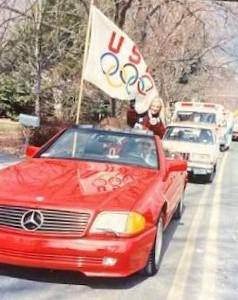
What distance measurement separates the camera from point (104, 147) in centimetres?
764

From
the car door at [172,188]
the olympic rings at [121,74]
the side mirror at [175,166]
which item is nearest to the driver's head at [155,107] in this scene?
the olympic rings at [121,74]

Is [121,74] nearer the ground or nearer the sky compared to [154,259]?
nearer the sky

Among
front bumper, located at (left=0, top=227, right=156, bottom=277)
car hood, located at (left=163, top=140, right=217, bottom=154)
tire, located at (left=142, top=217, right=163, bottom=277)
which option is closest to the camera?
front bumper, located at (left=0, top=227, right=156, bottom=277)

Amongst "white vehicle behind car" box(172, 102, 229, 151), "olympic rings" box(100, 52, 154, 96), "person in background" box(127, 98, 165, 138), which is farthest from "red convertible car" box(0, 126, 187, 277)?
"white vehicle behind car" box(172, 102, 229, 151)

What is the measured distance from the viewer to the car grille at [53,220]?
553 centimetres

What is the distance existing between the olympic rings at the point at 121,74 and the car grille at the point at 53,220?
547 centimetres

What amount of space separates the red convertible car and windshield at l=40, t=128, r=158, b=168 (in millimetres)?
460

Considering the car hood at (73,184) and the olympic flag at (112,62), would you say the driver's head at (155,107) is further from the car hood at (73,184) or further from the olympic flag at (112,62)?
the car hood at (73,184)

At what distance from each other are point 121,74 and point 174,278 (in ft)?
17.6

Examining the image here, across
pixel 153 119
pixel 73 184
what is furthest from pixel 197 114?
pixel 73 184

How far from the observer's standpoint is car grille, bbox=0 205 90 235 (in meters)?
5.53

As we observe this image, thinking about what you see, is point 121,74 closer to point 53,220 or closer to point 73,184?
point 73,184

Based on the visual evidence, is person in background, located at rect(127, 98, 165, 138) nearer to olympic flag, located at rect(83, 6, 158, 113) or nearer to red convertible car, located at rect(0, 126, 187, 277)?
olympic flag, located at rect(83, 6, 158, 113)

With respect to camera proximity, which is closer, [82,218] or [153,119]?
[82,218]
